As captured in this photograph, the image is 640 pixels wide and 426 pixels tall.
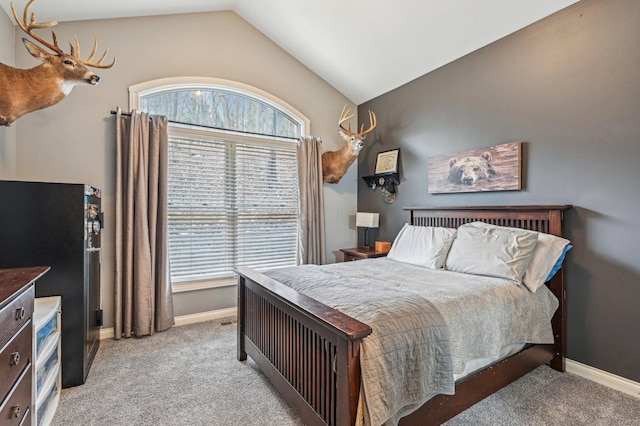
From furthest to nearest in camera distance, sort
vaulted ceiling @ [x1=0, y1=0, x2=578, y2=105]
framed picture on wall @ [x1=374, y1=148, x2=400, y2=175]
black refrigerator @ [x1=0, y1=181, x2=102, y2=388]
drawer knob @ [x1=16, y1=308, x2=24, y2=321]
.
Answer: framed picture on wall @ [x1=374, y1=148, x2=400, y2=175], vaulted ceiling @ [x1=0, y1=0, x2=578, y2=105], black refrigerator @ [x1=0, y1=181, x2=102, y2=388], drawer knob @ [x1=16, y1=308, x2=24, y2=321]

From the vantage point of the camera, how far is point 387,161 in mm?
4160

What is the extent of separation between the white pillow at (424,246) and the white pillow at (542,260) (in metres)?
0.65

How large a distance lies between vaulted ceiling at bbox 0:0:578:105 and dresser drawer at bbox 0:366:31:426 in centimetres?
289

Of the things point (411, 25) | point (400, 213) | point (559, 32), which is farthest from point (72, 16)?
point (559, 32)

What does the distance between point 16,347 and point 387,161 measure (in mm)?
3835

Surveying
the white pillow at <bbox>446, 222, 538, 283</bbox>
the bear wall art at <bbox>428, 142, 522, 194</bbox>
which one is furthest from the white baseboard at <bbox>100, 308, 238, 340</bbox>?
the bear wall art at <bbox>428, 142, 522, 194</bbox>

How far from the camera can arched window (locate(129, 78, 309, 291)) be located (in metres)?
3.51

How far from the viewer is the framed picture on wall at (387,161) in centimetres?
405

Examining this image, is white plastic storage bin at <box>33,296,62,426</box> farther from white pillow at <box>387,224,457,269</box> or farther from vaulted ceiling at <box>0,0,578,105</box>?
white pillow at <box>387,224,457,269</box>

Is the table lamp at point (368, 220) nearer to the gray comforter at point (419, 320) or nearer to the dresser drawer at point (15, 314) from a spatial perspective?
the gray comforter at point (419, 320)

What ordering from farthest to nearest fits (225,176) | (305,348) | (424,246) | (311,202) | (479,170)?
1. (311,202)
2. (225,176)
3. (479,170)
4. (424,246)
5. (305,348)

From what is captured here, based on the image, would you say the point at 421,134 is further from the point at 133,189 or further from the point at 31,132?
the point at 31,132

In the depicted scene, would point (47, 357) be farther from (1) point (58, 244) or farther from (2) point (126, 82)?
(2) point (126, 82)

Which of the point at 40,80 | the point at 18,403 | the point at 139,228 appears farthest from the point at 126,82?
the point at 18,403
